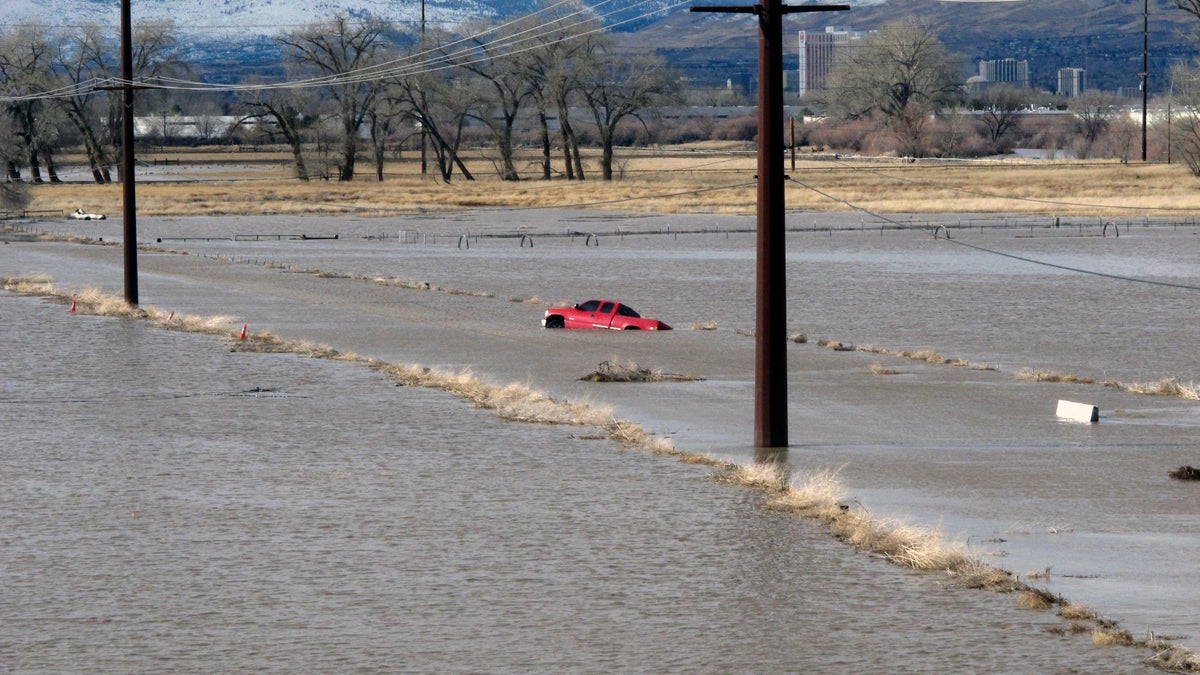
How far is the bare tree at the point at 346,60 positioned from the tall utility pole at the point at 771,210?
95767 millimetres

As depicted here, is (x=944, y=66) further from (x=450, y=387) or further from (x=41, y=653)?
(x=41, y=653)

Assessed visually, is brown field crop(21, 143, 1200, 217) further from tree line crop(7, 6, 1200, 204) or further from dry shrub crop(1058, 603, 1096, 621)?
dry shrub crop(1058, 603, 1096, 621)

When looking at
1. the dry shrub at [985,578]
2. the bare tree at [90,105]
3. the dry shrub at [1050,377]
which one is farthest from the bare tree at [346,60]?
the dry shrub at [985,578]

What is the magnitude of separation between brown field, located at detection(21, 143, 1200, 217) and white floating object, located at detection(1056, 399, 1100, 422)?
62133mm

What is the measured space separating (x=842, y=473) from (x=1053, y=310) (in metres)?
25.1

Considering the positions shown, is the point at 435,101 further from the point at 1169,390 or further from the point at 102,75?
the point at 1169,390

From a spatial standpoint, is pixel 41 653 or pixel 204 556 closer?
pixel 41 653

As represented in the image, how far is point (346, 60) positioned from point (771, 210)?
10696 cm

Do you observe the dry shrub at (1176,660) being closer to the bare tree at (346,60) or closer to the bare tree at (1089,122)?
the bare tree at (346,60)

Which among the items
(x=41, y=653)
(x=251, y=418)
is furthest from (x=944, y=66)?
(x=41, y=653)

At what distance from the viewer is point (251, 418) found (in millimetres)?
20703

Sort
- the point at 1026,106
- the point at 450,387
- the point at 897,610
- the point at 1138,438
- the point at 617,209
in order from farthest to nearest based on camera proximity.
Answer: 1. the point at 1026,106
2. the point at 617,209
3. the point at 450,387
4. the point at 1138,438
5. the point at 897,610

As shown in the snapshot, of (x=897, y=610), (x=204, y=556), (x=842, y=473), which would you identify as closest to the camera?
(x=897, y=610)

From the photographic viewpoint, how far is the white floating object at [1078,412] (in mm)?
19781
